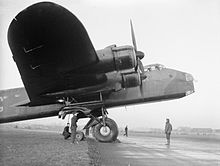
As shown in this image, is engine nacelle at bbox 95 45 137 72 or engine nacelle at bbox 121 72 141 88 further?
engine nacelle at bbox 121 72 141 88

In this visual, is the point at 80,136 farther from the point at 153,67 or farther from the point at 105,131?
the point at 153,67

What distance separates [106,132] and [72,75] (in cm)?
330

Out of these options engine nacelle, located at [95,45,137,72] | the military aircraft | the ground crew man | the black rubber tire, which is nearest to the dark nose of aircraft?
the military aircraft

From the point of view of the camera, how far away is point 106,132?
12.4 metres

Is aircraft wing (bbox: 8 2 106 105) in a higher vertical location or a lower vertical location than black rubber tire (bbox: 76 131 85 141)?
higher

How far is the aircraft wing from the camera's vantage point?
750 cm

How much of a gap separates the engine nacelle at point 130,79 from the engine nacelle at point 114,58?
1.70m

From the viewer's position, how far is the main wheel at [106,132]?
12281mm

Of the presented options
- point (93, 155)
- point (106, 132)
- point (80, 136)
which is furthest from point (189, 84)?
point (93, 155)

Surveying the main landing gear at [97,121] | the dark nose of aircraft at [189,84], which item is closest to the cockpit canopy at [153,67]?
the dark nose of aircraft at [189,84]

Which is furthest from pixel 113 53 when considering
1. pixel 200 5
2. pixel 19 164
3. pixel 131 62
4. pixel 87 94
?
pixel 19 164

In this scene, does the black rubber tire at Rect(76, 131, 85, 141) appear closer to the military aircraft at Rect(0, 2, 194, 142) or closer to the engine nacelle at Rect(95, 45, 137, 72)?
the military aircraft at Rect(0, 2, 194, 142)

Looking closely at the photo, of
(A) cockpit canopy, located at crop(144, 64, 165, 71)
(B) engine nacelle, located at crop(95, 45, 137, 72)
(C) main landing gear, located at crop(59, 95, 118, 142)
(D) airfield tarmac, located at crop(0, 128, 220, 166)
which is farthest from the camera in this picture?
(A) cockpit canopy, located at crop(144, 64, 165, 71)

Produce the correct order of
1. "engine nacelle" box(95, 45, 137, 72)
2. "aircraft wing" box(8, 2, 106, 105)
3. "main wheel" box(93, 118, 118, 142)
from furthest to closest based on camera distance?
"main wheel" box(93, 118, 118, 142), "engine nacelle" box(95, 45, 137, 72), "aircraft wing" box(8, 2, 106, 105)
